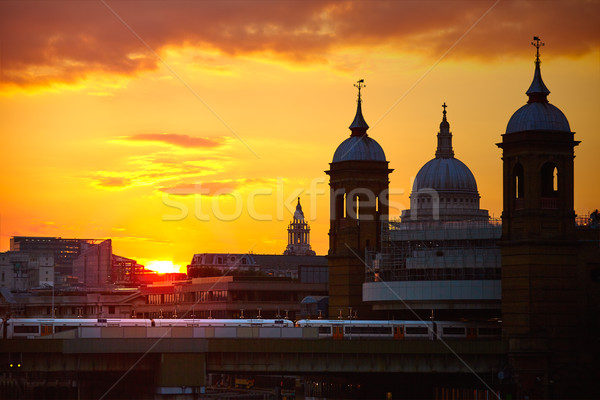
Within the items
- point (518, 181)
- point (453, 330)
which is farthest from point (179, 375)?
point (518, 181)

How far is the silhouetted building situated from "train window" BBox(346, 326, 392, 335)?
20.3 m

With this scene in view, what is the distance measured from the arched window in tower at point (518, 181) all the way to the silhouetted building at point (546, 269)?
0.37 feet

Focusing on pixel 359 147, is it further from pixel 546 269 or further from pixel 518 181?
pixel 546 269

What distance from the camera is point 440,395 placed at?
151750 millimetres

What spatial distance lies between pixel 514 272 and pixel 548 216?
719 cm

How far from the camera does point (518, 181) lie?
5640 inches

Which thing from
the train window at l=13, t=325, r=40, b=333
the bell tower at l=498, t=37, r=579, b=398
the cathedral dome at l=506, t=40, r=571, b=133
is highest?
the cathedral dome at l=506, t=40, r=571, b=133

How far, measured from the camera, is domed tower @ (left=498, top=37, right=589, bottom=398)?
446 ft

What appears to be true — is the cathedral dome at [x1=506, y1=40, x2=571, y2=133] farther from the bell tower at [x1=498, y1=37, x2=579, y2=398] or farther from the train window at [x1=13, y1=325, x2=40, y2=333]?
the train window at [x1=13, y1=325, x2=40, y2=333]

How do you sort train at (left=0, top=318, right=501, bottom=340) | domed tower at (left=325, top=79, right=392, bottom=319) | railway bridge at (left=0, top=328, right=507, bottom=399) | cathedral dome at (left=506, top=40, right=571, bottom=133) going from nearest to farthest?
railway bridge at (left=0, top=328, right=507, bottom=399)
cathedral dome at (left=506, top=40, right=571, bottom=133)
train at (left=0, top=318, right=501, bottom=340)
domed tower at (left=325, top=79, right=392, bottom=319)

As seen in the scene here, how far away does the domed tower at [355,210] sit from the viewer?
602 ft

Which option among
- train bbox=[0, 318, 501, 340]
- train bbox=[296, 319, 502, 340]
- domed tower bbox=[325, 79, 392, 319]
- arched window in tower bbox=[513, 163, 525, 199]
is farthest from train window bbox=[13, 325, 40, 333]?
arched window in tower bbox=[513, 163, 525, 199]

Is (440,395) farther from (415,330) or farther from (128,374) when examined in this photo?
(128,374)

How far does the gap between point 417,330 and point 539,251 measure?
2363 cm
